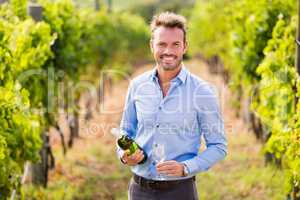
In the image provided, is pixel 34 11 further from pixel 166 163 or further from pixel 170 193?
pixel 166 163

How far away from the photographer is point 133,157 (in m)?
3.79

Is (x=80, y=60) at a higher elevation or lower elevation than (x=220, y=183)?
higher

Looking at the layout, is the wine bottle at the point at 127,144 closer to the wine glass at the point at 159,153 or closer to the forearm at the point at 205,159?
the wine glass at the point at 159,153

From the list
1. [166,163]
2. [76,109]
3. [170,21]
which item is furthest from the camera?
[76,109]

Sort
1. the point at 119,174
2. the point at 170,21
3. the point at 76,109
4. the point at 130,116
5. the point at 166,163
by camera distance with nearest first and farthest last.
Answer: the point at 166,163
the point at 170,21
the point at 130,116
the point at 119,174
the point at 76,109

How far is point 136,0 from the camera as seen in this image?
61.7 metres

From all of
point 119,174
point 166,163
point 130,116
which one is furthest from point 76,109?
point 166,163

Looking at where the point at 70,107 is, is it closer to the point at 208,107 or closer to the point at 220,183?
the point at 220,183

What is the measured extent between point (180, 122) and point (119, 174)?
520 cm

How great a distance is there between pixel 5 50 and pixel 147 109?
1824 millimetres

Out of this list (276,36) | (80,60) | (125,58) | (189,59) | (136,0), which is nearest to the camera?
(276,36)

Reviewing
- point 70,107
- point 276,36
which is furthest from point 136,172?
point 70,107

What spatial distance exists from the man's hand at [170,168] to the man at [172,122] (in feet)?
0.19

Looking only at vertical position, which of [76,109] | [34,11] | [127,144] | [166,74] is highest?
[34,11]
